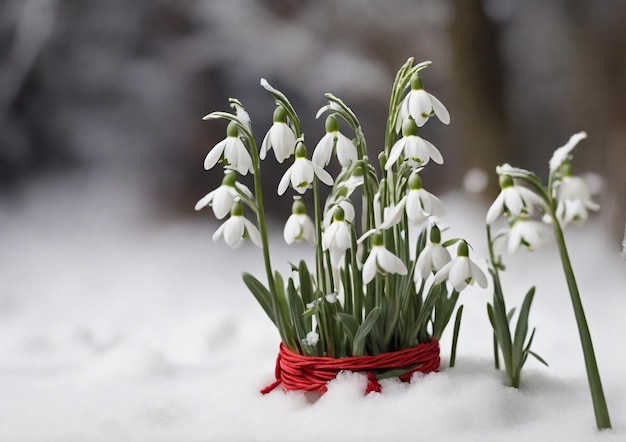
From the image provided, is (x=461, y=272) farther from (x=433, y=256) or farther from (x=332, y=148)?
(x=332, y=148)

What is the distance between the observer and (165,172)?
2119mm

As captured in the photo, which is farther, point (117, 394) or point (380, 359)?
point (117, 394)

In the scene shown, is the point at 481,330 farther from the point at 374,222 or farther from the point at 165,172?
the point at 165,172

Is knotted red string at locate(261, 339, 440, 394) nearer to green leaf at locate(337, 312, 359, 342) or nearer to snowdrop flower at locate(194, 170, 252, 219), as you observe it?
green leaf at locate(337, 312, 359, 342)

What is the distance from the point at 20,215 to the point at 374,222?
122cm

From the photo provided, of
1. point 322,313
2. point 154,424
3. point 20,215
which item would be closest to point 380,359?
point 322,313

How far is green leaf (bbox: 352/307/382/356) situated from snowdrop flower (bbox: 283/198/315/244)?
13cm

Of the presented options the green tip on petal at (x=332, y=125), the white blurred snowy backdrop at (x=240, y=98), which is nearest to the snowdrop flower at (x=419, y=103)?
the green tip on petal at (x=332, y=125)

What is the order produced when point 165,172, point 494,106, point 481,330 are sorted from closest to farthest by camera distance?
point 481,330
point 494,106
point 165,172

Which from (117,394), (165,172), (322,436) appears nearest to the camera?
(322,436)

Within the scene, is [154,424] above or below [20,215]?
below

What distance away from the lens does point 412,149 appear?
41.8 inches

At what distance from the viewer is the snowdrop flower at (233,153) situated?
1.07m

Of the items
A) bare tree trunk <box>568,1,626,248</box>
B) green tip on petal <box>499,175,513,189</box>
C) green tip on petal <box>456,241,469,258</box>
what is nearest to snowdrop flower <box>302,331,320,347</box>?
green tip on petal <box>456,241,469,258</box>
